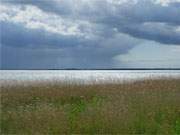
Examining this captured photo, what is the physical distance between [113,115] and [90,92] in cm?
786

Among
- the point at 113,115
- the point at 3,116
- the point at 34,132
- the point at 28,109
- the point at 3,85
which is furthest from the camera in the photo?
the point at 3,85

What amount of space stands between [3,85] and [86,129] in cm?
1064

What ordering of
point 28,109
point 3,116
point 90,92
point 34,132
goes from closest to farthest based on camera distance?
point 34,132 < point 3,116 < point 28,109 < point 90,92

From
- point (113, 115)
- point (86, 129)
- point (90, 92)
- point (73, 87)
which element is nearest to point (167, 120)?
point (113, 115)

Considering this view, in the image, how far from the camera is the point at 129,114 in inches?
431

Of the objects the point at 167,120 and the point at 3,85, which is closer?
the point at 167,120

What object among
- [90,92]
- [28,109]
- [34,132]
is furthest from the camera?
[90,92]

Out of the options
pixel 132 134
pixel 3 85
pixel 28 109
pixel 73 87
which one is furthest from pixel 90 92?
pixel 132 134

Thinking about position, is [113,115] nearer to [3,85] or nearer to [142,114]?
[142,114]

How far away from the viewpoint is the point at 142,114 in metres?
11.3

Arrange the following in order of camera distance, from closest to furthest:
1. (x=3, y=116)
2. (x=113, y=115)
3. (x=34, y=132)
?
(x=34, y=132), (x=113, y=115), (x=3, y=116)

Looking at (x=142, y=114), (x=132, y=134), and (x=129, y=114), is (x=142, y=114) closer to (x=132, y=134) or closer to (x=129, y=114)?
(x=129, y=114)

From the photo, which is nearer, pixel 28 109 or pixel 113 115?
pixel 113 115

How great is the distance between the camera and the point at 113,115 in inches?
409
